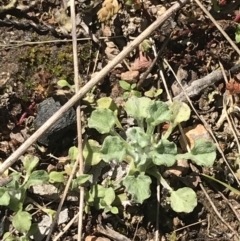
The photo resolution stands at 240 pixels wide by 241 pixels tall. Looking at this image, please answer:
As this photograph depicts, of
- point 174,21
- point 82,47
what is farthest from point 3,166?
point 174,21

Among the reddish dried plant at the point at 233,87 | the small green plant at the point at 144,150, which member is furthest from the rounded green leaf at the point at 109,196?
the reddish dried plant at the point at 233,87

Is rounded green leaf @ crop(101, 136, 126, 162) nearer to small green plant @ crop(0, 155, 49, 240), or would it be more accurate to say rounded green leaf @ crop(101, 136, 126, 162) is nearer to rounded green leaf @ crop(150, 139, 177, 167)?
rounded green leaf @ crop(150, 139, 177, 167)

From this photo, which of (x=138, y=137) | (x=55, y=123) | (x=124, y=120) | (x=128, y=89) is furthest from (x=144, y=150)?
(x=55, y=123)

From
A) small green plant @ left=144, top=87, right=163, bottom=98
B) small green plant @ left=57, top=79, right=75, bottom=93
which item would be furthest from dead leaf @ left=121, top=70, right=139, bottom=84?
small green plant @ left=57, top=79, right=75, bottom=93

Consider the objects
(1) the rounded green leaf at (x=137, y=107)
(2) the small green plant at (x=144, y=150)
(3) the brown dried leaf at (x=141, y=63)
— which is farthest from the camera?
(3) the brown dried leaf at (x=141, y=63)

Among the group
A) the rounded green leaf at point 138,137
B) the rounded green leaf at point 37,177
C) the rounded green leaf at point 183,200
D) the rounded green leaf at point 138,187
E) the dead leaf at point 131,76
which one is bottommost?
the rounded green leaf at point 183,200

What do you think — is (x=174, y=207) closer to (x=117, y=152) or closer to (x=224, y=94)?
(x=117, y=152)

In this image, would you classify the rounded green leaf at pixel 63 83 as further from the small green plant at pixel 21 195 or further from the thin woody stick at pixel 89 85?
the small green plant at pixel 21 195
